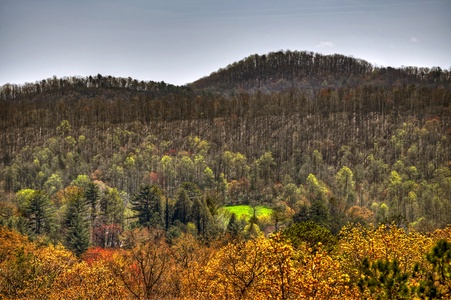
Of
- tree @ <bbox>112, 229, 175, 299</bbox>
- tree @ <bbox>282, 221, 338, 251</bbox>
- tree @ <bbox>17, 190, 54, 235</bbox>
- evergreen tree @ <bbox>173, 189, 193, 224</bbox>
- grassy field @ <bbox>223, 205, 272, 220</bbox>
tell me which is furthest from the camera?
grassy field @ <bbox>223, 205, 272, 220</bbox>

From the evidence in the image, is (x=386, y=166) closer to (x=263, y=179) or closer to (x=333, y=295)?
(x=263, y=179)

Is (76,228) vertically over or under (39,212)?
under

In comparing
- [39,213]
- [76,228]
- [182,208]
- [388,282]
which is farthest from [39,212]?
→ [388,282]

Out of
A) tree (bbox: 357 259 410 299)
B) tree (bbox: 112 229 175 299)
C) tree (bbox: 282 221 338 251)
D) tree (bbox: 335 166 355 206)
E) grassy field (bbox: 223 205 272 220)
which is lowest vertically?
grassy field (bbox: 223 205 272 220)

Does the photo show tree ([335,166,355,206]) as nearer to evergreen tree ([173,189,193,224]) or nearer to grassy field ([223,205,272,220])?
grassy field ([223,205,272,220])

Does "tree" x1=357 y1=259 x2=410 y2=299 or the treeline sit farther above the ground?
"tree" x1=357 y1=259 x2=410 y2=299

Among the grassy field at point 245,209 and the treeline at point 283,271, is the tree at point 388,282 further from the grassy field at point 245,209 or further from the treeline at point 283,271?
the grassy field at point 245,209

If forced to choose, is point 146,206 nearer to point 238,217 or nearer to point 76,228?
point 76,228

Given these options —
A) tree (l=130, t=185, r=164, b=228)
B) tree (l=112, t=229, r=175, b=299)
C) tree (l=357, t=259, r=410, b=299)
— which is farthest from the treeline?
tree (l=130, t=185, r=164, b=228)

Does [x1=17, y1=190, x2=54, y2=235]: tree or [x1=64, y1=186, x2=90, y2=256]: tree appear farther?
[x1=17, y1=190, x2=54, y2=235]: tree

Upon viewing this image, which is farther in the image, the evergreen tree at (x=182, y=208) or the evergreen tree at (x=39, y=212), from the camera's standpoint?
the evergreen tree at (x=182, y=208)

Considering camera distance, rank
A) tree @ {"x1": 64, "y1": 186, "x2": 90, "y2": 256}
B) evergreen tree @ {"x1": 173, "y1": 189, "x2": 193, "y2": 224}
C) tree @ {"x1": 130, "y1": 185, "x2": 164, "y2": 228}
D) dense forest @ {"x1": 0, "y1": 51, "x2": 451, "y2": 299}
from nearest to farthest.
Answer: dense forest @ {"x1": 0, "y1": 51, "x2": 451, "y2": 299} < tree @ {"x1": 64, "y1": 186, "x2": 90, "y2": 256} < tree @ {"x1": 130, "y1": 185, "x2": 164, "y2": 228} < evergreen tree @ {"x1": 173, "y1": 189, "x2": 193, "y2": 224}

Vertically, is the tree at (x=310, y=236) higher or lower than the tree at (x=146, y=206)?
higher

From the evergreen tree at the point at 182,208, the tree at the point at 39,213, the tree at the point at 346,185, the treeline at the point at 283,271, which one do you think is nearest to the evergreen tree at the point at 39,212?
the tree at the point at 39,213
